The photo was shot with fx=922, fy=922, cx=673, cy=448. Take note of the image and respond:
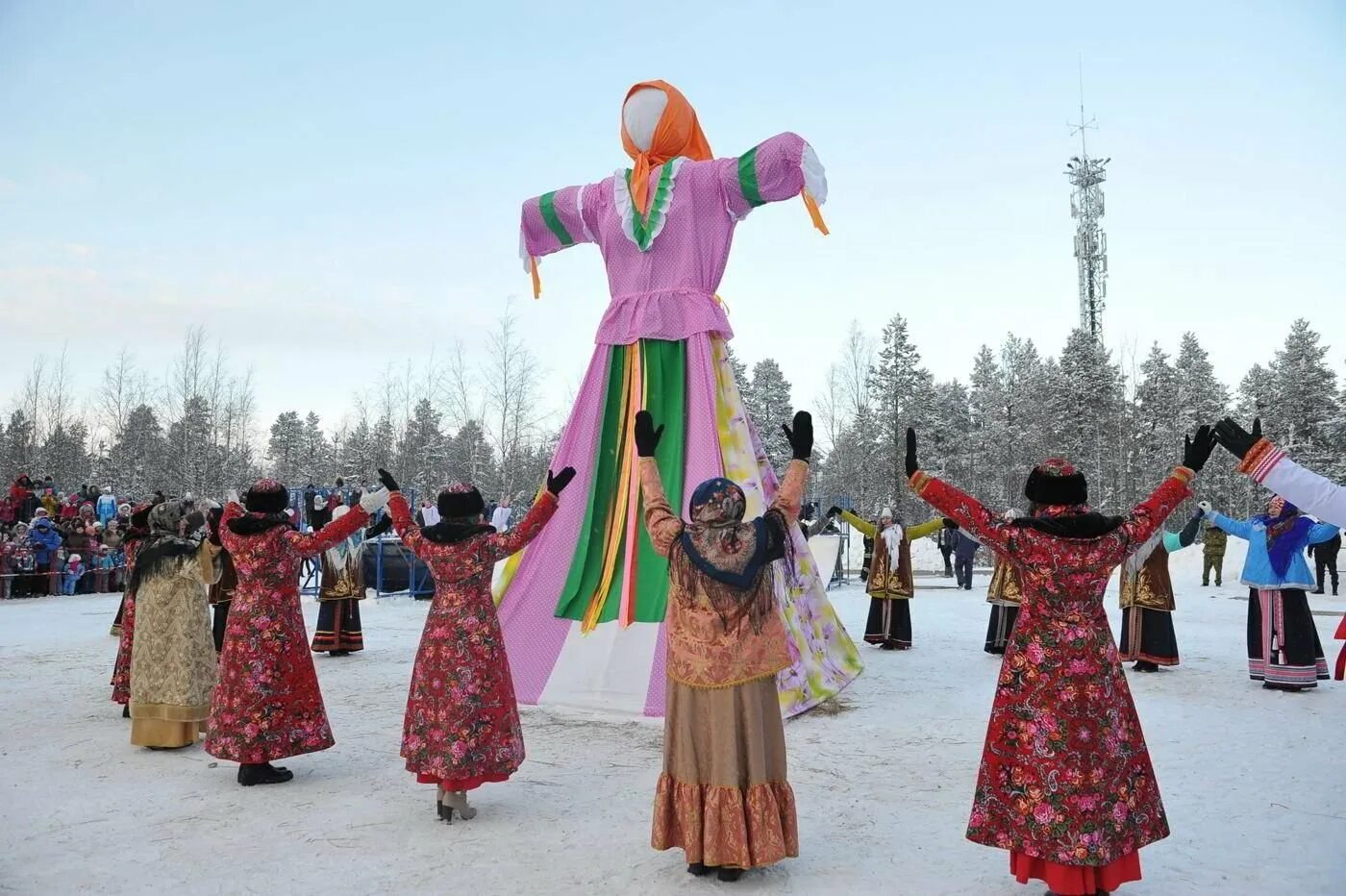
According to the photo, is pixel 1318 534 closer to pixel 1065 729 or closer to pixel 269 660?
pixel 1065 729

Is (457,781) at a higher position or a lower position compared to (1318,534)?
lower

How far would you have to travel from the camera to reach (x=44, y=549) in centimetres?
1467

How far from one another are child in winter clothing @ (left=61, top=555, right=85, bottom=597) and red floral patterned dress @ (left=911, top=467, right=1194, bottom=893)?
51.1 ft

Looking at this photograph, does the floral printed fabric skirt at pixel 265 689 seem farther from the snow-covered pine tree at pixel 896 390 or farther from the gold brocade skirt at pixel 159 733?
the snow-covered pine tree at pixel 896 390

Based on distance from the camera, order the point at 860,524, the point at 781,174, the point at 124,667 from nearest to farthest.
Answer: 1. the point at 781,174
2. the point at 124,667
3. the point at 860,524

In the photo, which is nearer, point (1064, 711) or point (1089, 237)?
point (1064, 711)

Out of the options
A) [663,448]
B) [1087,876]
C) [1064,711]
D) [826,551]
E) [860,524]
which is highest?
[663,448]

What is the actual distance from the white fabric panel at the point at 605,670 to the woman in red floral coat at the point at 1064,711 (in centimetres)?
318

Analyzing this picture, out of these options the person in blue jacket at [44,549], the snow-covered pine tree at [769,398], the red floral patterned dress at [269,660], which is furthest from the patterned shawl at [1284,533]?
the snow-covered pine tree at [769,398]

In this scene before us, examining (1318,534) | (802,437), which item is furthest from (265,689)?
(1318,534)

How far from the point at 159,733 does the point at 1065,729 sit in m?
5.06

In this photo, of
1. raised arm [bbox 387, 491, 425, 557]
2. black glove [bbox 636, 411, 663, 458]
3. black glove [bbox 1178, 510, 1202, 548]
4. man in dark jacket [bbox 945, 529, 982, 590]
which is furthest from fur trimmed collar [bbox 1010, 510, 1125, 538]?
man in dark jacket [bbox 945, 529, 982, 590]

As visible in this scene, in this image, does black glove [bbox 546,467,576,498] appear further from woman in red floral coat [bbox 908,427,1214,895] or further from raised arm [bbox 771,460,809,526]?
woman in red floral coat [bbox 908,427,1214,895]

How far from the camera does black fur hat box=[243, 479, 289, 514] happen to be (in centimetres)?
493
